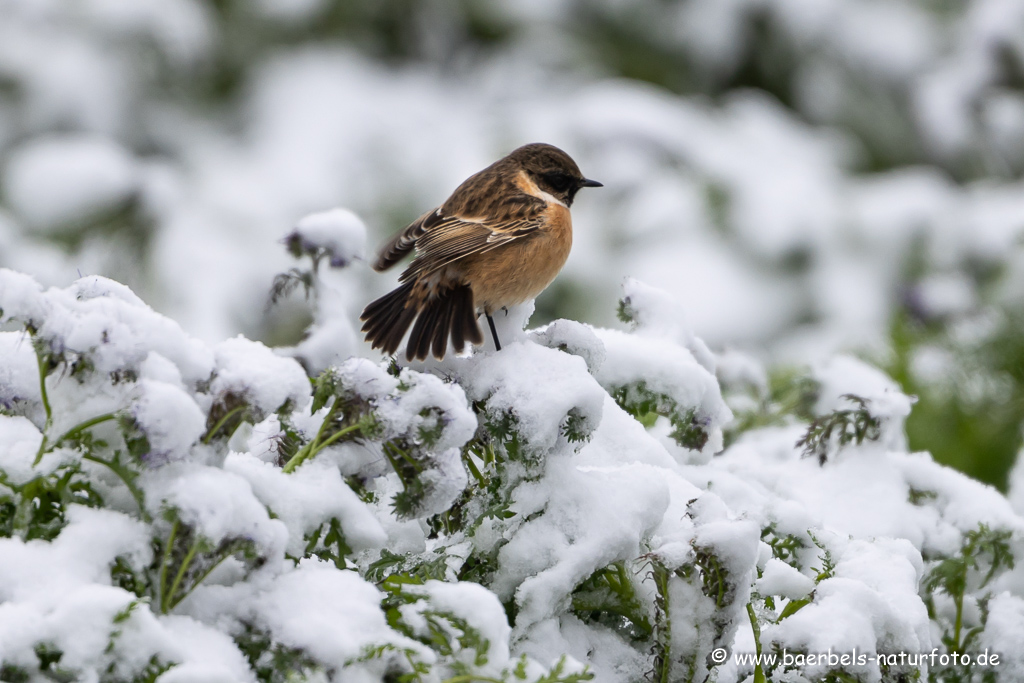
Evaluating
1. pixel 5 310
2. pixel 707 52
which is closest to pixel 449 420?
pixel 5 310

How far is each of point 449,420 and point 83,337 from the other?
1.76 feet

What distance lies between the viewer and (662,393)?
2.05m

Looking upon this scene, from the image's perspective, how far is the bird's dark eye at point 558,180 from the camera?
3074 millimetres

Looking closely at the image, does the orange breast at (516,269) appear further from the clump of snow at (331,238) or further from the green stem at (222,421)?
the green stem at (222,421)

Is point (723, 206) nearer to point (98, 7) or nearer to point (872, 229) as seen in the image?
point (872, 229)

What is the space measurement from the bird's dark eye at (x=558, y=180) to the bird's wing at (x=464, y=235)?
333 mm

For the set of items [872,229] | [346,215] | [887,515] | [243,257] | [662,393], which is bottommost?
[243,257]

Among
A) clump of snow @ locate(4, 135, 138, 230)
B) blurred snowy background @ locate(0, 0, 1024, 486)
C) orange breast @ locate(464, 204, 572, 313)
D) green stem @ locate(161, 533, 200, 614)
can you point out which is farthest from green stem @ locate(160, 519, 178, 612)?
clump of snow @ locate(4, 135, 138, 230)

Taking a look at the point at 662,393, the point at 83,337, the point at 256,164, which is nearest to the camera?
the point at 83,337

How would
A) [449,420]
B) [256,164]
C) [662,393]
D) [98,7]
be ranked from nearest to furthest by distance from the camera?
[449,420]
[662,393]
[98,7]
[256,164]

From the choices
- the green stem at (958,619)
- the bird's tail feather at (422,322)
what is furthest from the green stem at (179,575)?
the green stem at (958,619)

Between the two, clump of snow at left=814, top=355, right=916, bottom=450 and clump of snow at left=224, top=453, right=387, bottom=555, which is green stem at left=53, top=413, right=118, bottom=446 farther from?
clump of snow at left=814, top=355, right=916, bottom=450

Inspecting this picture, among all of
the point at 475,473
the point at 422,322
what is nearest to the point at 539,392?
the point at 475,473

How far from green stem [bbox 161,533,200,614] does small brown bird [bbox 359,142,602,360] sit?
765 millimetres
